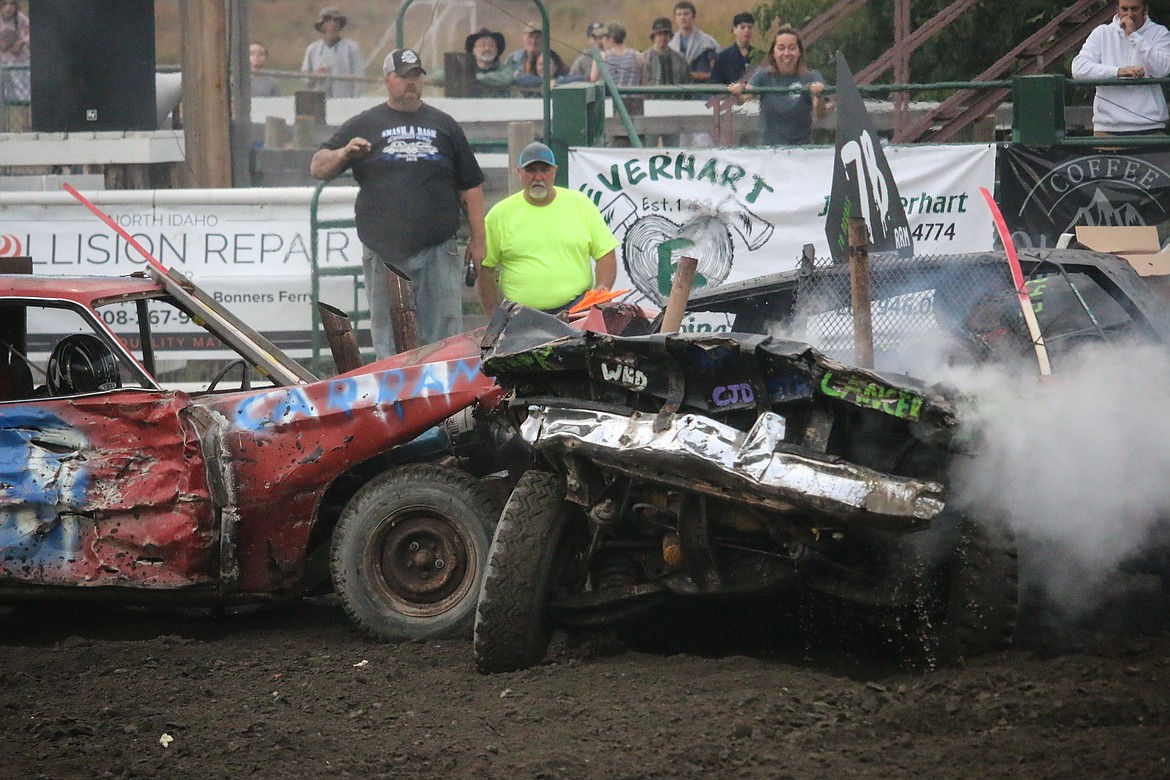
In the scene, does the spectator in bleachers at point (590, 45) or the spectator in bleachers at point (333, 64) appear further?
the spectator in bleachers at point (333, 64)

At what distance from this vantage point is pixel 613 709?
4551 mm

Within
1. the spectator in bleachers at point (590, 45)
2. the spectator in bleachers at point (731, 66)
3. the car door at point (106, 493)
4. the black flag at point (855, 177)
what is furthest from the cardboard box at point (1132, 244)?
the spectator in bleachers at point (590, 45)

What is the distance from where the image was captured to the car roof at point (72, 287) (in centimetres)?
611

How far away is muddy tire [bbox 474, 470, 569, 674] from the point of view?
201 inches

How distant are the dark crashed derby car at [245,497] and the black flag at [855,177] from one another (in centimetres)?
156

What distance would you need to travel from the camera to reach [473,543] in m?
5.70

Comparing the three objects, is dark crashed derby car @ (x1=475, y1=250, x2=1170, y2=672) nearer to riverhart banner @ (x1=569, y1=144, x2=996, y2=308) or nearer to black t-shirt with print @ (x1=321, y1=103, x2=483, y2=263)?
black t-shirt with print @ (x1=321, y1=103, x2=483, y2=263)

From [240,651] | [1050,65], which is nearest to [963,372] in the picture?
[240,651]

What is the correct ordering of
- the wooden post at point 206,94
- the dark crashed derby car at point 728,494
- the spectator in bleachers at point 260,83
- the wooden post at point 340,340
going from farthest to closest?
the spectator in bleachers at point 260,83 → the wooden post at point 206,94 → the wooden post at point 340,340 → the dark crashed derby car at point 728,494

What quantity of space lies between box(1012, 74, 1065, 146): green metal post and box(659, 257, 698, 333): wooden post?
549 centimetres

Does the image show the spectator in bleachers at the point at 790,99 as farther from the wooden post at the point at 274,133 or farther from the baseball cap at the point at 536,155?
the wooden post at the point at 274,133

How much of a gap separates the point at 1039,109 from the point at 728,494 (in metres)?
6.37

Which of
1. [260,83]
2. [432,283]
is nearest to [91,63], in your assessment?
[432,283]

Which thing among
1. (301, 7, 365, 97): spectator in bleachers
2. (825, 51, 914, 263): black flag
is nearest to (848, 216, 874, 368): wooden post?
(825, 51, 914, 263): black flag
